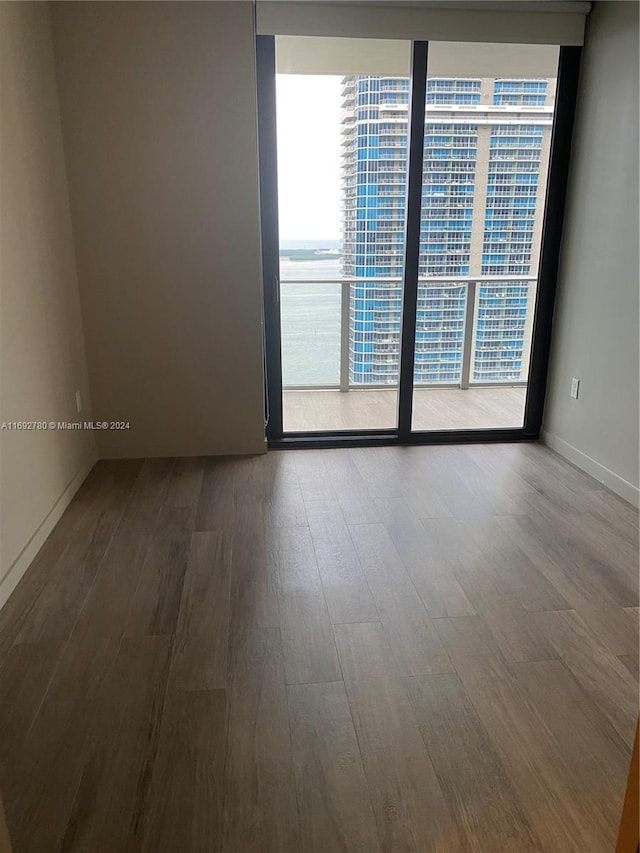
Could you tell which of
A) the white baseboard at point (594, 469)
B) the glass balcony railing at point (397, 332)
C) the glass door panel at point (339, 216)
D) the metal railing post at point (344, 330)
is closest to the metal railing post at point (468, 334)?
Answer: the glass balcony railing at point (397, 332)

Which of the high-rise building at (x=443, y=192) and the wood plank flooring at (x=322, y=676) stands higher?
the high-rise building at (x=443, y=192)

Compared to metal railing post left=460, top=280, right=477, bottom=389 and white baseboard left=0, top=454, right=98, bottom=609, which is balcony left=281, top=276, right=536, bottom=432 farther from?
white baseboard left=0, top=454, right=98, bottom=609

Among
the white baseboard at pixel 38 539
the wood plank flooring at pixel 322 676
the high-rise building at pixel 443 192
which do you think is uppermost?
the high-rise building at pixel 443 192

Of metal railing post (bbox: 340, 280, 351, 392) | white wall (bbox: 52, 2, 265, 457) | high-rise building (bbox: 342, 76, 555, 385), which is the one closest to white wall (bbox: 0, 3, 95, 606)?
white wall (bbox: 52, 2, 265, 457)

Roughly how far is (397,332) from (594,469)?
1.73 metres

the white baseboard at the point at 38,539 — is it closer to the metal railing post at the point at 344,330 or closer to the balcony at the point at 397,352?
the balcony at the point at 397,352

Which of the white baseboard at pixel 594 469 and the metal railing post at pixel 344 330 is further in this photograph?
the metal railing post at pixel 344 330

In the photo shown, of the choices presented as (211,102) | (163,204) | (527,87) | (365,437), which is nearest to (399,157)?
(527,87)

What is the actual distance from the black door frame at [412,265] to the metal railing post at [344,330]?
87 centimetres

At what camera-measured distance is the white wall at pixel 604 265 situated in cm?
292

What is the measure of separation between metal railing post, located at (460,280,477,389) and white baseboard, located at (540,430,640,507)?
1069 millimetres

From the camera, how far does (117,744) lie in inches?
59.9

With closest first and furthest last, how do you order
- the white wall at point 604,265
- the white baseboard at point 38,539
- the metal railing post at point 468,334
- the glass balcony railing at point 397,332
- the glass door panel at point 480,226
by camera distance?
the white baseboard at point 38,539 → the white wall at point 604,265 → the glass door panel at point 480,226 → the glass balcony railing at point 397,332 → the metal railing post at point 468,334

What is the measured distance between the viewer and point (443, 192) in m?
3.72
